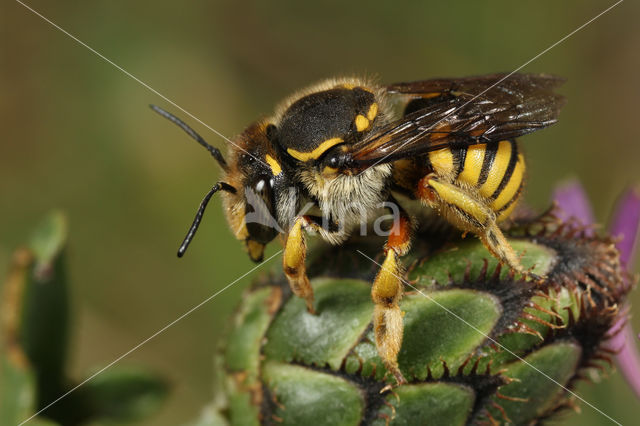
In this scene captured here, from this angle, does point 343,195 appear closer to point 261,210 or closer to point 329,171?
point 329,171

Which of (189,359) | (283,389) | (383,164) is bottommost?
(189,359)

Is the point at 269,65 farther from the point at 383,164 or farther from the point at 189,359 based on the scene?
the point at 383,164

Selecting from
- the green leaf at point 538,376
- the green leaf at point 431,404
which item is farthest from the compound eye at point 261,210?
the green leaf at point 538,376

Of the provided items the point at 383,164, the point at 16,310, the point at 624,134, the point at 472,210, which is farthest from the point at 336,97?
the point at 624,134

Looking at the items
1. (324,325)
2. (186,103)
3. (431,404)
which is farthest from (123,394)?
(186,103)

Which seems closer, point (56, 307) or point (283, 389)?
point (283, 389)

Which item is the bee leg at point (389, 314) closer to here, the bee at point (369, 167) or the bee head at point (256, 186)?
the bee at point (369, 167)

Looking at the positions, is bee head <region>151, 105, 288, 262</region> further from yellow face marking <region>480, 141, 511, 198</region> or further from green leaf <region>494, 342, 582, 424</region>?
green leaf <region>494, 342, 582, 424</region>
